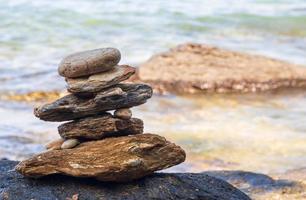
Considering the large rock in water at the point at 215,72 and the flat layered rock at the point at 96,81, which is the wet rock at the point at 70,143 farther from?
the large rock in water at the point at 215,72

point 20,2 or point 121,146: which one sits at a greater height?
point 121,146

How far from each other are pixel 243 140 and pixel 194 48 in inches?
185

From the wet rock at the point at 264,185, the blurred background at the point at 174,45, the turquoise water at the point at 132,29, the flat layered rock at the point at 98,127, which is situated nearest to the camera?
the flat layered rock at the point at 98,127

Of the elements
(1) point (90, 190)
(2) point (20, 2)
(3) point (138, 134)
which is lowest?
(2) point (20, 2)

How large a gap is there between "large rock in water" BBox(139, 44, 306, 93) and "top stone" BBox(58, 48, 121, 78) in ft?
24.1

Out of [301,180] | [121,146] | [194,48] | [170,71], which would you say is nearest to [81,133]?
[121,146]

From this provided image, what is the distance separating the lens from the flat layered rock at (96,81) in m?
5.31

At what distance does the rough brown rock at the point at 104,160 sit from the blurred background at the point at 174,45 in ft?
9.80

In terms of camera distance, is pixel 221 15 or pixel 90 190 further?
pixel 221 15

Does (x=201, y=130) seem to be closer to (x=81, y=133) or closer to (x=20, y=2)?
(x=81, y=133)

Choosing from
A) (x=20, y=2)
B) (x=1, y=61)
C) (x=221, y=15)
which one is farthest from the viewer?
(x=20, y=2)

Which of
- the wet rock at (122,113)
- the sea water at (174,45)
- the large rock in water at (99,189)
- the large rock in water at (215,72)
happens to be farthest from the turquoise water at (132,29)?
the wet rock at (122,113)

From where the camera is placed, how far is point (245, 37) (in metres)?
19.1

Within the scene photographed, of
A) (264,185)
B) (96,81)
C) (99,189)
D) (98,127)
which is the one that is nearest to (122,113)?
(98,127)
